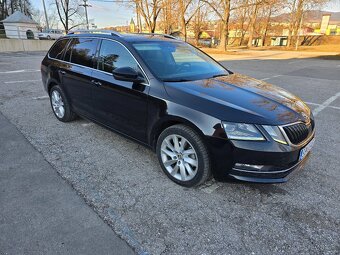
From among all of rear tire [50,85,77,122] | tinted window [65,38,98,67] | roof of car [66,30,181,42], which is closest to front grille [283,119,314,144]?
roof of car [66,30,181,42]

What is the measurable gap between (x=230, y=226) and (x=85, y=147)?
2494 millimetres

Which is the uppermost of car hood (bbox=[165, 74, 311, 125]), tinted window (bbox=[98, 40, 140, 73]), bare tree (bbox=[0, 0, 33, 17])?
bare tree (bbox=[0, 0, 33, 17])

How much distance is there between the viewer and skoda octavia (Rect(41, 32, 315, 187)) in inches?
98.4

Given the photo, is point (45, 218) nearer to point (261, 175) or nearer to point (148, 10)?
point (261, 175)

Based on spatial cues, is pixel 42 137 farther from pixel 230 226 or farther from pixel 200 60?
pixel 230 226

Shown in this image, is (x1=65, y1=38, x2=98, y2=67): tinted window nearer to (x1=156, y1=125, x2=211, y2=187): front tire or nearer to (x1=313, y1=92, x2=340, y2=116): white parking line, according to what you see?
(x1=156, y1=125, x2=211, y2=187): front tire

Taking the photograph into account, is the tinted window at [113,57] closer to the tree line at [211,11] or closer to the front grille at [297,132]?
the front grille at [297,132]

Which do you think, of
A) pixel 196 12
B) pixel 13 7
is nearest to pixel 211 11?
pixel 196 12

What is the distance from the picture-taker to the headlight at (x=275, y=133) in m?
2.45

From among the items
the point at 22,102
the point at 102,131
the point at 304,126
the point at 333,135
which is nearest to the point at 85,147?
the point at 102,131

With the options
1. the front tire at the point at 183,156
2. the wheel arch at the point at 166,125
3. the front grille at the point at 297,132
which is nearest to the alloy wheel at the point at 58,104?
the wheel arch at the point at 166,125

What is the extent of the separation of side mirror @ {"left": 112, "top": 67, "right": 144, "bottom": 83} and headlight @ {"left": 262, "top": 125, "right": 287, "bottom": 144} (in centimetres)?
157

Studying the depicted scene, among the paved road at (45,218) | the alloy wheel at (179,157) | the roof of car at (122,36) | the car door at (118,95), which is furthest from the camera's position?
the roof of car at (122,36)

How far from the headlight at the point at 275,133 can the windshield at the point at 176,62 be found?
1.24 meters
